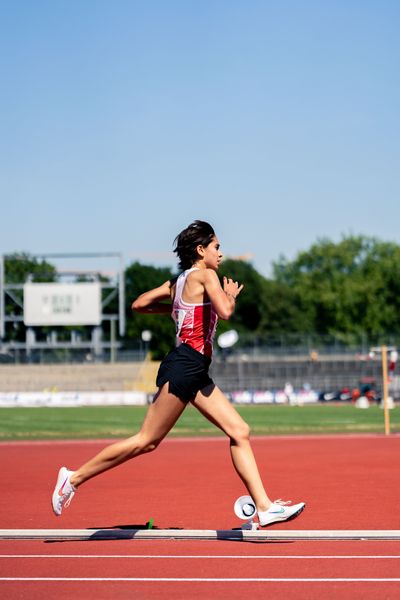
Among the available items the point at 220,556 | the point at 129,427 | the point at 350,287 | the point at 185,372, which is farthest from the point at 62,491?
the point at 350,287

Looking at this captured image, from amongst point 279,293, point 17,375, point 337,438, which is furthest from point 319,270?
point 337,438

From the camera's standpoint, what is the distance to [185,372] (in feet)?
25.6

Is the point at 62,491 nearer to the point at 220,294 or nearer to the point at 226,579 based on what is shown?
the point at 220,294

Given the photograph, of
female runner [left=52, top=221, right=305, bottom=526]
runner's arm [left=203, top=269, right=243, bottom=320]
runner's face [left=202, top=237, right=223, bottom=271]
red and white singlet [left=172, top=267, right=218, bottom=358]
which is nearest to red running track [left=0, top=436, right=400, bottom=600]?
female runner [left=52, top=221, right=305, bottom=526]

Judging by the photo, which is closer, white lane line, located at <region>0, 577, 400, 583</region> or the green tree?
white lane line, located at <region>0, 577, 400, 583</region>

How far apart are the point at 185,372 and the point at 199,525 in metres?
1.94

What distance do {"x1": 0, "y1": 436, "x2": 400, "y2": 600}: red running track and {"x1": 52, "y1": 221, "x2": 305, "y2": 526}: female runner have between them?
50cm

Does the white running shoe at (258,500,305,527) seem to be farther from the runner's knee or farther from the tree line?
the tree line

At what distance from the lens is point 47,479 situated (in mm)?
14234

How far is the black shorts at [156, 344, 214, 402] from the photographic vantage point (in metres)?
7.78

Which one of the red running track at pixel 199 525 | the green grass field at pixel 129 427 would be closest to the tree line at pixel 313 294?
the green grass field at pixel 129 427

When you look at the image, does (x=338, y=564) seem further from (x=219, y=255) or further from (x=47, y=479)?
(x=47, y=479)

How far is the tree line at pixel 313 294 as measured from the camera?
4464 inches

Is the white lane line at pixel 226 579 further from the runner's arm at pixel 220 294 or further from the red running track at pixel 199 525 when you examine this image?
the runner's arm at pixel 220 294
